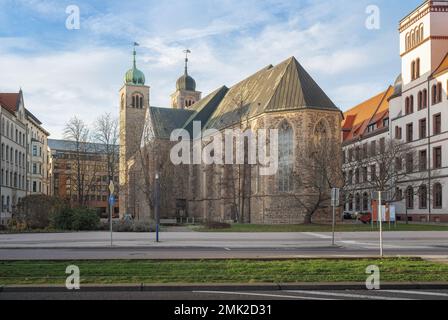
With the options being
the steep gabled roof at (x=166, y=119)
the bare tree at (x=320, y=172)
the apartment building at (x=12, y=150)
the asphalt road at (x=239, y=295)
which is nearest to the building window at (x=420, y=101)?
the bare tree at (x=320, y=172)

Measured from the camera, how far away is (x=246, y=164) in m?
54.7

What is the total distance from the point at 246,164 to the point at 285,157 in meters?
5.24

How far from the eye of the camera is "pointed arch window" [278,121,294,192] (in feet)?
166

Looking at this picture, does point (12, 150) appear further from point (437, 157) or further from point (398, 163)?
point (437, 157)

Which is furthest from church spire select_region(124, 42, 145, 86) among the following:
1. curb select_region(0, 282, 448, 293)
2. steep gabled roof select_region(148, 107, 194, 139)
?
curb select_region(0, 282, 448, 293)

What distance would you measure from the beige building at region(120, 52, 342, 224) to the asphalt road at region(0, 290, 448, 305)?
110 feet

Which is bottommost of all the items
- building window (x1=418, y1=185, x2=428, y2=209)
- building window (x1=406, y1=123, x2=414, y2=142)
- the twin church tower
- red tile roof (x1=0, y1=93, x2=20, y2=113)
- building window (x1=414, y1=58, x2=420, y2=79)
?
building window (x1=418, y1=185, x2=428, y2=209)

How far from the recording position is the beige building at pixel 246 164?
5028cm

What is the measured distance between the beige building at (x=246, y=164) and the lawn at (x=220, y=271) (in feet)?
98.3

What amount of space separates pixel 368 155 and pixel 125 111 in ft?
186

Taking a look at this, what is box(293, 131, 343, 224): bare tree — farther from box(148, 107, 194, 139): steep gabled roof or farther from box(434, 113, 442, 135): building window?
box(148, 107, 194, 139): steep gabled roof

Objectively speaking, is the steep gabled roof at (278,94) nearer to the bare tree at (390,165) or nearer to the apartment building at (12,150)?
the bare tree at (390,165)

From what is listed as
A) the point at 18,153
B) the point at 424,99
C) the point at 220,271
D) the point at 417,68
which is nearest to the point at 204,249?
the point at 220,271
